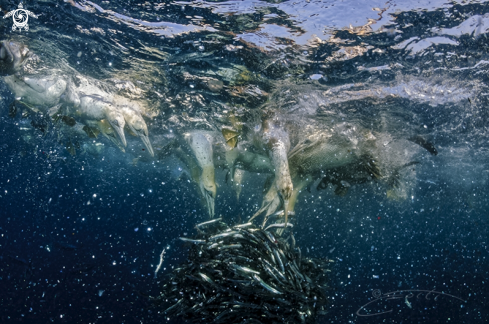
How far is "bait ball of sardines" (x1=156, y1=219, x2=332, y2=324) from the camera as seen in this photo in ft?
8.93

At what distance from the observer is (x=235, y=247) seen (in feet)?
10.2

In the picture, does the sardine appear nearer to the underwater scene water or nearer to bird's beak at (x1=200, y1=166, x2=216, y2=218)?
the underwater scene water

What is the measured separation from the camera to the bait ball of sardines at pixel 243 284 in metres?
2.72

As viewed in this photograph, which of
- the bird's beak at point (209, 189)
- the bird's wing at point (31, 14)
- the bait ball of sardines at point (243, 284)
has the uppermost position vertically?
the bird's wing at point (31, 14)

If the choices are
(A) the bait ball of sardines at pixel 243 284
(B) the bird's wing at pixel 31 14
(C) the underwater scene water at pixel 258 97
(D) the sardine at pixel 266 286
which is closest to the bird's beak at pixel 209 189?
(C) the underwater scene water at pixel 258 97

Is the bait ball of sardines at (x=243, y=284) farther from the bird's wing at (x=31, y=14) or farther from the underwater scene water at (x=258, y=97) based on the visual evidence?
the bird's wing at (x=31, y=14)

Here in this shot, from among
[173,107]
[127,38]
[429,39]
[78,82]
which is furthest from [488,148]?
[78,82]

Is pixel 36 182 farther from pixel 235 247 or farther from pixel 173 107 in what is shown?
pixel 235 247

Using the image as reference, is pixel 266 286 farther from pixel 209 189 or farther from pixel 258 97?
pixel 258 97

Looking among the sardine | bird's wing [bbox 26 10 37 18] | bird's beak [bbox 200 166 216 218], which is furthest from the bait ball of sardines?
bird's wing [bbox 26 10 37 18]

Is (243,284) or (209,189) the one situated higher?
(243,284)

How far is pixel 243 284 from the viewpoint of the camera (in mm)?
2705

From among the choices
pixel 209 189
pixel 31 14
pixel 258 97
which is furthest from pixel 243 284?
pixel 31 14

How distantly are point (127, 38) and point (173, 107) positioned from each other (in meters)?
3.56
